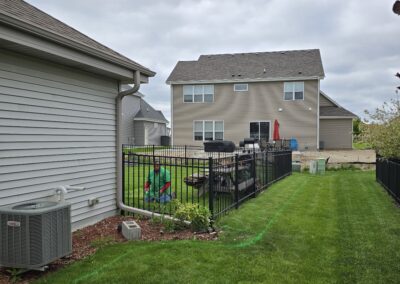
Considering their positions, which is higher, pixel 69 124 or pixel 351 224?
pixel 69 124

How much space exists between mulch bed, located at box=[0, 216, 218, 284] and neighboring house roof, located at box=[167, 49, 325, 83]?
2295 cm

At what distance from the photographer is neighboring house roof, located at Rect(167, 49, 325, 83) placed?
2742cm

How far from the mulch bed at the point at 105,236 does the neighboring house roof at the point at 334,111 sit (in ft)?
80.1

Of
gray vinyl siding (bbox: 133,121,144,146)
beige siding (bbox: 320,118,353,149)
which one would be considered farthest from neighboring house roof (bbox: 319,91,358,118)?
gray vinyl siding (bbox: 133,121,144,146)

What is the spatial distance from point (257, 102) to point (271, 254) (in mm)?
23858

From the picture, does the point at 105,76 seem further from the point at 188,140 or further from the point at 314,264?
the point at 188,140

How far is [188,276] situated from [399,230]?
13.3 feet

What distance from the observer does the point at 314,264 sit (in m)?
4.45

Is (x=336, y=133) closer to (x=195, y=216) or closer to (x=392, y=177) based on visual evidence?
(x=392, y=177)

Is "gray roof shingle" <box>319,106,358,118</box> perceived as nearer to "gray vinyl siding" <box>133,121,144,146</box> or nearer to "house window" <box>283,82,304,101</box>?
"house window" <box>283,82,304,101</box>

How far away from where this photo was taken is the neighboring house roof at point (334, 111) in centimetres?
2784

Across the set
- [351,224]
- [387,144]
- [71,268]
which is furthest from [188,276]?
[387,144]

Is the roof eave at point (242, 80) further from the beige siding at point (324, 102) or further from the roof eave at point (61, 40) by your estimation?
the roof eave at point (61, 40)

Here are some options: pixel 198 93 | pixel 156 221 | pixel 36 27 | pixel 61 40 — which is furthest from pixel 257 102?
pixel 36 27
